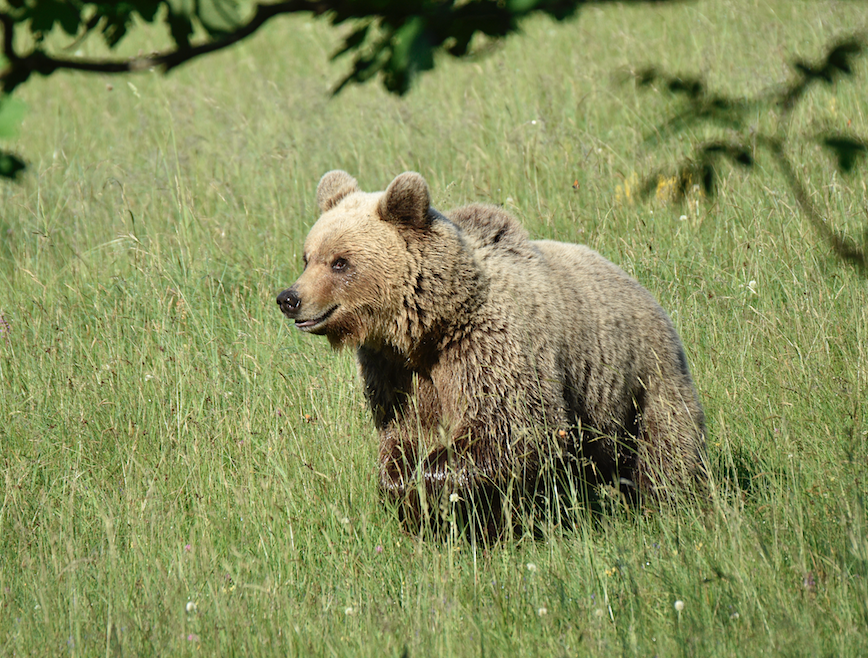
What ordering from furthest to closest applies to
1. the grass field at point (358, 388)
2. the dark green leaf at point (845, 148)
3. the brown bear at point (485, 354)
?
1. the brown bear at point (485, 354)
2. the grass field at point (358, 388)
3. the dark green leaf at point (845, 148)

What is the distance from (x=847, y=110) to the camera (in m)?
7.02

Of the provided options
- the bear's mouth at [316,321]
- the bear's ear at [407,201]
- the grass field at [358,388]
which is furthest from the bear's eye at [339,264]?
the grass field at [358,388]

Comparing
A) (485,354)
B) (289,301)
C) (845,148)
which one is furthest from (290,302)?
(845,148)

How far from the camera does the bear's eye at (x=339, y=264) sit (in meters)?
4.11

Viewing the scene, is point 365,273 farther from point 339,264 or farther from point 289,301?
point 289,301

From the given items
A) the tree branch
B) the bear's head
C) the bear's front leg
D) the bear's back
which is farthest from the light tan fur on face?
the tree branch

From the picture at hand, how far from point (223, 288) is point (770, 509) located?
12.8 ft

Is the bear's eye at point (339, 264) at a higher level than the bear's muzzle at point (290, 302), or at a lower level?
higher

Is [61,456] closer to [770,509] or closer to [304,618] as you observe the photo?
[304,618]

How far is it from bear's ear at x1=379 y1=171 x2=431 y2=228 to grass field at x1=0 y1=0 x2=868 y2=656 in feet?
3.84

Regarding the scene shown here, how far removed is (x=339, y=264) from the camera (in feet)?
13.5

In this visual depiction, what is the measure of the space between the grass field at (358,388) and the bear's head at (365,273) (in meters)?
0.67

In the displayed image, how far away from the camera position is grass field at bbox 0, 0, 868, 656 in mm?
2887

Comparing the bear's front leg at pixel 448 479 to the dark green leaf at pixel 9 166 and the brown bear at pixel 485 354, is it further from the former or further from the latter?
the dark green leaf at pixel 9 166
